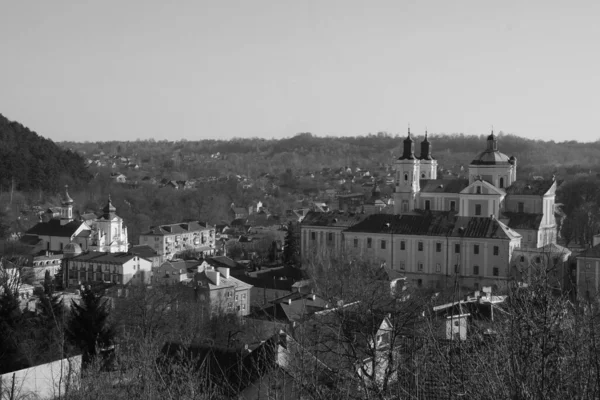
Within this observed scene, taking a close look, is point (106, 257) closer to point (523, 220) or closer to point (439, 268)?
point (439, 268)

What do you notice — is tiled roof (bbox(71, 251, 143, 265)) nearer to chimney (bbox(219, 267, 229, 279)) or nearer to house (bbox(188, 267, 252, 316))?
chimney (bbox(219, 267, 229, 279))

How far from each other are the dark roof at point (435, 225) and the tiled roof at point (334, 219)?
1656mm

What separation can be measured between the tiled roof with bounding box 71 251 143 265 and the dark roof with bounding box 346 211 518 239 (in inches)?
326

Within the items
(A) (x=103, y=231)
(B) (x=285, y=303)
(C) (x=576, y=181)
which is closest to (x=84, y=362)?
(B) (x=285, y=303)

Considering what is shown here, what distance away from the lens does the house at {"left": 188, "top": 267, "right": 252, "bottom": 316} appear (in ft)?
81.9

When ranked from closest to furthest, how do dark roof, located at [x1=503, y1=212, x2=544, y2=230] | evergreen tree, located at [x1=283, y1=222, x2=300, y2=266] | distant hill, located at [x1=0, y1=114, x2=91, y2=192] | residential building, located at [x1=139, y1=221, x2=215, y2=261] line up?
dark roof, located at [x1=503, y1=212, x2=544, y2=230] < evergreen tree, located at [x1=283, y1=222, x2=300, y2=266] < residential building, located at [x1=139, y1=221, x2=215, y2=261] < distant hill, located at [x1=0, y1=114, x2=91, y2=192]

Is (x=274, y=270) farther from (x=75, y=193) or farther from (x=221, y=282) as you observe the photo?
(x=75, y=193)

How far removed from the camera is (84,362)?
1474 centimetres

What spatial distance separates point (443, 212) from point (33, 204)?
3030 cm

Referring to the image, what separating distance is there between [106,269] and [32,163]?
90.7 ft

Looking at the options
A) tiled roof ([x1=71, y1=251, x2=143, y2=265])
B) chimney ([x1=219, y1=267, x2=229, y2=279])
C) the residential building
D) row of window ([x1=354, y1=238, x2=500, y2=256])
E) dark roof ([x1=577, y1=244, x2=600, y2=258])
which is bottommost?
the residential building

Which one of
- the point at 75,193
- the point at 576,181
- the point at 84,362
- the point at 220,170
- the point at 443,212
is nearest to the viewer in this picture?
the point at 84,362

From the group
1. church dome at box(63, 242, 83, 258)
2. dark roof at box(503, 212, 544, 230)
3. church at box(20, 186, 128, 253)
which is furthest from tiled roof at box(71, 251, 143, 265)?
dark roof at box(503, 212, 544, 230)

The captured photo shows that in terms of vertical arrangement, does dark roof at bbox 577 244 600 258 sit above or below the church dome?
above
